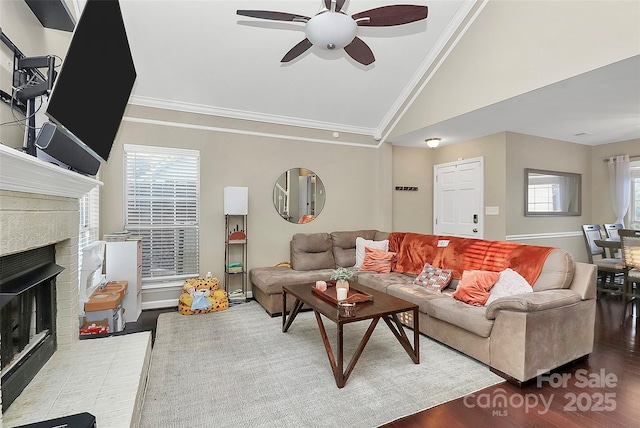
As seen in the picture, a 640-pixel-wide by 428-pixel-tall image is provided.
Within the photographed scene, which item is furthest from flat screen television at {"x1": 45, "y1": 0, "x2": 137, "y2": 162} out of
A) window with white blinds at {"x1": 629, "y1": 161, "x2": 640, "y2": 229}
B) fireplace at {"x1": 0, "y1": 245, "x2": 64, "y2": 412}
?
window with white blinds at {"x1": 629, "y1": 161, "x2": 640, "y2": 229}

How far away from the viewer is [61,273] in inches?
87.4

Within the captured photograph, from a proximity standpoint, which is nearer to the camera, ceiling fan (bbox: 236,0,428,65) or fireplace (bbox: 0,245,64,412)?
fireplace (bbox: 0,245,64,412)

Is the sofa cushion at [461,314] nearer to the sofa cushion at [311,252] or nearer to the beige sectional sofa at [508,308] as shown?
the beige sectional sofa at [508,308]

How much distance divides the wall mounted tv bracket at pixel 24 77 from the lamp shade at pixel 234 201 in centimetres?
265

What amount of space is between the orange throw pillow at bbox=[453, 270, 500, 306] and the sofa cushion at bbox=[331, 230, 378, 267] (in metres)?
2.01

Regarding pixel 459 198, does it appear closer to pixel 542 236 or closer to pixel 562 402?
pixel 542 236

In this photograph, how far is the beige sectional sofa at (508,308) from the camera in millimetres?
2357

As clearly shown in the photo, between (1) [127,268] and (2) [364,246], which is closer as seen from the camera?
(1) [127,268]

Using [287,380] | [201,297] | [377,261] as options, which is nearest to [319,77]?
[377,261]

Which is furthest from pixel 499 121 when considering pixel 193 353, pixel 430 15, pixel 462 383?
pixel 193 353

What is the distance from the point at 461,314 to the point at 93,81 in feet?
10.0

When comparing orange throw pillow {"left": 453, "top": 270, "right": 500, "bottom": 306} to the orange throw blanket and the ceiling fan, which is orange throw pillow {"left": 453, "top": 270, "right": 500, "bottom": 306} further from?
the ceiling fan

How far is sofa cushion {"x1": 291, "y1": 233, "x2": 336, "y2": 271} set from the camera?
4.66 meters

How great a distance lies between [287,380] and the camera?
7.98ft
